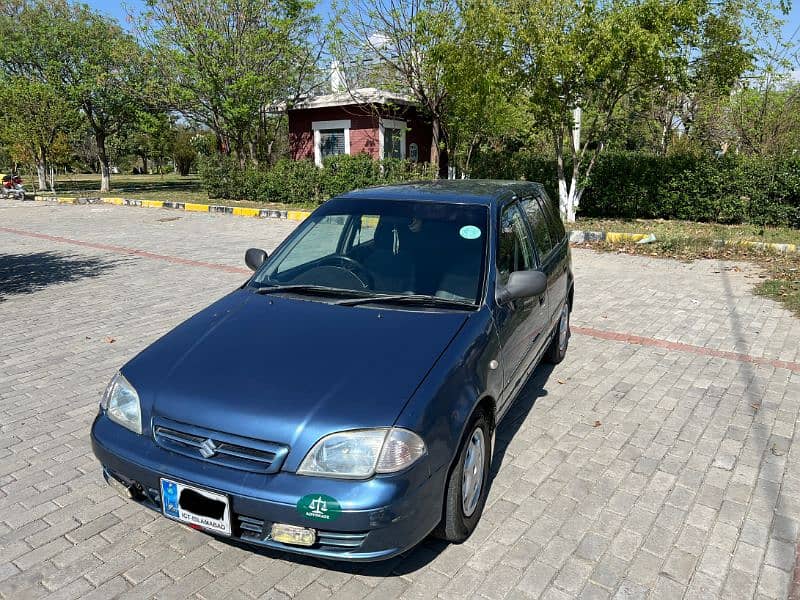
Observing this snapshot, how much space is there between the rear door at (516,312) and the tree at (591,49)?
8606mm

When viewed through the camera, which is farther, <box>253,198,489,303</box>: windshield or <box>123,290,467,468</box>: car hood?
<box>253,198,489,303</box>: windshield

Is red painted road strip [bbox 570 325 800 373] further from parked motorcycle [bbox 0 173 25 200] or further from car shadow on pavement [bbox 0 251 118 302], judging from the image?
parked motorcycle [bbox 0 173 25 200]

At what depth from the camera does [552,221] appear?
5.45 m

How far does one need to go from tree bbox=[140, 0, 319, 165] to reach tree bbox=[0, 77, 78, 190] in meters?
5.13

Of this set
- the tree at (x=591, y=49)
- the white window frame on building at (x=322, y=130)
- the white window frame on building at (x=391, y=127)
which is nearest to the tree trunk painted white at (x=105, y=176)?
the white window frame on building at (x=322, y=130)

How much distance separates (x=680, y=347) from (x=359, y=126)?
1751cm

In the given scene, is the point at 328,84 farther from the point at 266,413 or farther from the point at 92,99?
the point at 266,413

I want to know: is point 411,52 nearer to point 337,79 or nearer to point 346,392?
point 337,79

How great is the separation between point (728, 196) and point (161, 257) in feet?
39.2

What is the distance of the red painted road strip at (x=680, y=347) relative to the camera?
5622 mm

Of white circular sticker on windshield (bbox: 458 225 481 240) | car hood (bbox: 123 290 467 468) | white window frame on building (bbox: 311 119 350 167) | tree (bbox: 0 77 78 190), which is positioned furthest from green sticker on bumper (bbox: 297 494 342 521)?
tree (bbox: 0 77 78 190)

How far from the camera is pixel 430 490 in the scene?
8.48 ft

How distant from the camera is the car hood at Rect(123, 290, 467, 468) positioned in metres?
2.54

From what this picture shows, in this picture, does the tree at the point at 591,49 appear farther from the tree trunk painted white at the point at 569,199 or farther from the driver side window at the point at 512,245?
the driver side window at the point at 512,245
